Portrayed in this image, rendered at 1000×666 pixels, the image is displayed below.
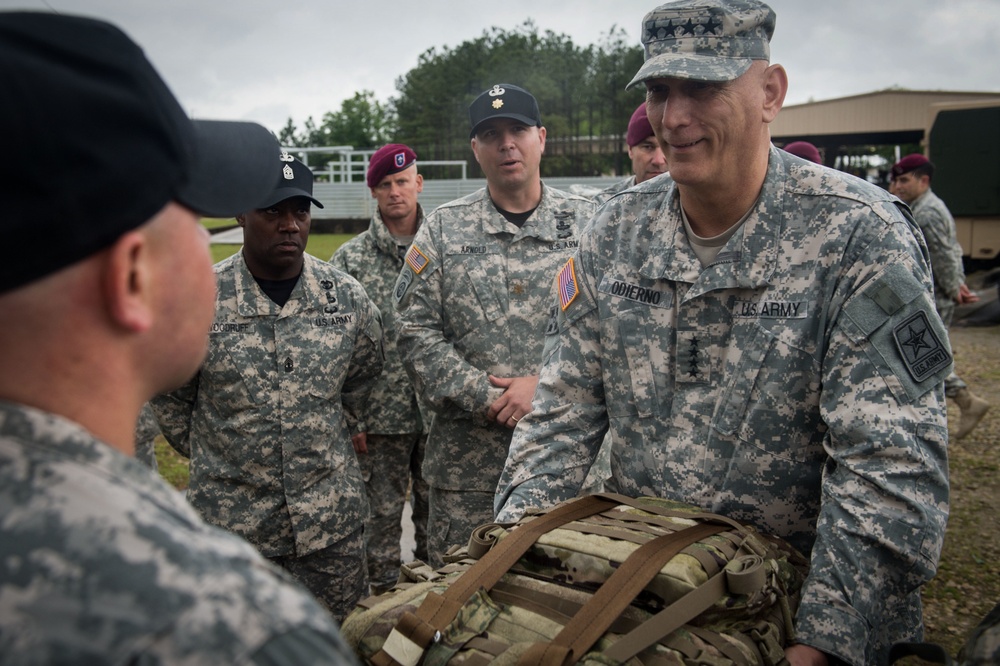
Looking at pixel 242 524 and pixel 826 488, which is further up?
pixel 826 488

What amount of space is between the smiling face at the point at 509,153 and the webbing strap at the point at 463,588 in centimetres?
236

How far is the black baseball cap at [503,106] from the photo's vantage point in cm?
412

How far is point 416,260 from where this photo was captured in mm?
4137

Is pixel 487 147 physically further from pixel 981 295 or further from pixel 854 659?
pixel 981 295

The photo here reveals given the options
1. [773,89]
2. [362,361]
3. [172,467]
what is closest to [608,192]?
[362,361]

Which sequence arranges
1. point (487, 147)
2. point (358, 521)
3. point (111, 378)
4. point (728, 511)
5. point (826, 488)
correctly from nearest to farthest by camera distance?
point (111, 378), point (826, 488), point (728, 511), point (358, 521), point (487, 147)

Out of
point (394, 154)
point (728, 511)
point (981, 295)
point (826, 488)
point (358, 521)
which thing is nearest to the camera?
point (826, 488)

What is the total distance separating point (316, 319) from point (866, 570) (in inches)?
91.7

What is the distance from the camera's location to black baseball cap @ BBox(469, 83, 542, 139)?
4117mm

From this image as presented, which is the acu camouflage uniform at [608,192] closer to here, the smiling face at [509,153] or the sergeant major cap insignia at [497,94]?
the smiling face at [509,153]

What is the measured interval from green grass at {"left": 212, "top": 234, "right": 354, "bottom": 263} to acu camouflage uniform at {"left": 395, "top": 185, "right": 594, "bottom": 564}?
14186 mm

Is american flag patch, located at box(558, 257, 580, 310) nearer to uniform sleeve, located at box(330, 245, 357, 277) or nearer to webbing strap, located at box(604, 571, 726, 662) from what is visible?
webbing strap, located at box(604, 571, 726, 662)

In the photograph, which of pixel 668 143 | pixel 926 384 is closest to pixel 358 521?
pixel 668 143

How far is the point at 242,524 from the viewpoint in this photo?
132 inches
